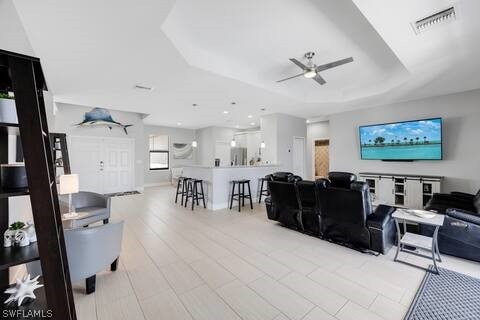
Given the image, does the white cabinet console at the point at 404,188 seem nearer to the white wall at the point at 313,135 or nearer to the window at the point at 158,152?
the white wall at the point at 313,135

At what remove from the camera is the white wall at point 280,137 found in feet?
22.5

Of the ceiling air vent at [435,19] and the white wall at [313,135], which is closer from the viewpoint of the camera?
the ceiling air vent at [435,19]

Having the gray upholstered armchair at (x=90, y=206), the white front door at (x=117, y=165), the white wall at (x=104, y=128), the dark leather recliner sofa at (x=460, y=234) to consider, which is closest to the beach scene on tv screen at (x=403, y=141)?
the dark leather recliner sofa at (x=460, y=234)

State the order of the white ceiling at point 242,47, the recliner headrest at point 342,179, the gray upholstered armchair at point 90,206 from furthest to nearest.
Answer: the gray upholstered armchair at point 90,206 < the recliner headrest at point 342,179 < the white ceiling at point 242,47

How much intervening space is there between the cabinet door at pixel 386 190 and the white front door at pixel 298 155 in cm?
264

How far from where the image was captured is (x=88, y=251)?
6.43ft

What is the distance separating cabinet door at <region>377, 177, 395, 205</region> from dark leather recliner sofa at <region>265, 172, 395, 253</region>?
2.95m

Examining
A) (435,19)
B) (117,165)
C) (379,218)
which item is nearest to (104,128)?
(117,165)

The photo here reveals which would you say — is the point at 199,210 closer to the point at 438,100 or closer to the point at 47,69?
the point at 47,69

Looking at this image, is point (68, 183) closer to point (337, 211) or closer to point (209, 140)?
point (337, 211)

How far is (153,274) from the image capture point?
239cm

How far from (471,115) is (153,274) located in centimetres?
684

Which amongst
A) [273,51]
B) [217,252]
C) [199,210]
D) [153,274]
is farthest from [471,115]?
[153,274]

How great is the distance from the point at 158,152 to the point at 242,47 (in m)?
7.60
